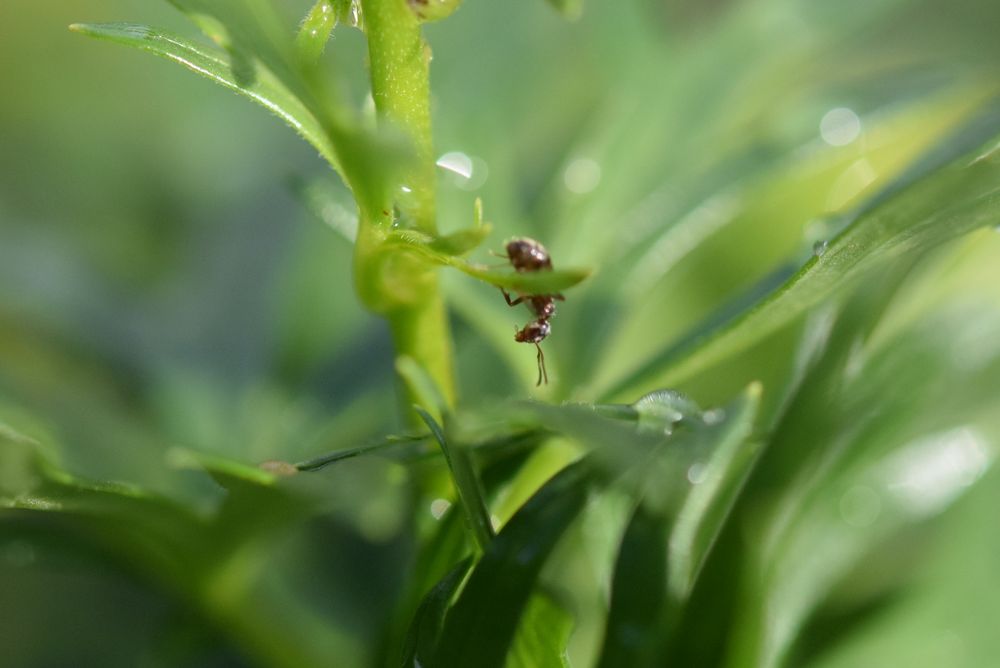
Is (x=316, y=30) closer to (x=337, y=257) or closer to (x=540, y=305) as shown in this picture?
(x=540, y=305)

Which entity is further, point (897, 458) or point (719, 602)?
point (897, 458)

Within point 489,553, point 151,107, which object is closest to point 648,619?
point 489,553

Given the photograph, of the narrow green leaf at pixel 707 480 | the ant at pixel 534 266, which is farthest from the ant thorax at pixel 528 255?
the narrow green leaf at pixel 707 480

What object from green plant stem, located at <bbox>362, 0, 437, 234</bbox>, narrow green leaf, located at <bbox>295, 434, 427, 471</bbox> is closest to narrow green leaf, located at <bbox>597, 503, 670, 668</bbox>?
narrow green leaf, located at <bbox>295, 434, 427, 471</bbox>

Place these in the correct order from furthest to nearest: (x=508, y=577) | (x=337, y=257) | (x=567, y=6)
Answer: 1. (x=337, y=257)
2. (x=567, y=6)
3. (x=508, y=577)

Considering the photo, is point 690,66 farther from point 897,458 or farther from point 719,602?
point 719,602

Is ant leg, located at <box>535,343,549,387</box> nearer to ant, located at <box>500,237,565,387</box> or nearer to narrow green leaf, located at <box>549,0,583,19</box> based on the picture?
ant, located at <box>500,237,565,387</box>

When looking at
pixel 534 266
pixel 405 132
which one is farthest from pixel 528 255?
pixel 405 132
